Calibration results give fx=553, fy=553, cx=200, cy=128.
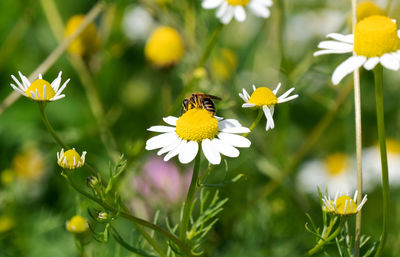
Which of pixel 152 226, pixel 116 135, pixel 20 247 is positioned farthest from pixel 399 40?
pixel 116 135

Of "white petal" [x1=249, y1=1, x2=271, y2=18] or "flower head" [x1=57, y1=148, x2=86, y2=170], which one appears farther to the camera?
"white petal" [x1=249, y1=1, x2=271, y2=18]

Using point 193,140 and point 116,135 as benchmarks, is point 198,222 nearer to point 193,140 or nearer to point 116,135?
point 193,140

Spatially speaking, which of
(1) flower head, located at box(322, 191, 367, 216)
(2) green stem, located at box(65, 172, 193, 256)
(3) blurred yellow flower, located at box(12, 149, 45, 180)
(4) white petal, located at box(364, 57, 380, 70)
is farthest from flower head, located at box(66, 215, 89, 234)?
(3) blurred yellow flower, located at box(12, 149, 45, 180)

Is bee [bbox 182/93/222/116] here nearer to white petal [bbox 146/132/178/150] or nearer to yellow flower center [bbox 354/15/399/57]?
white petal [bbox 146/132/178/150]

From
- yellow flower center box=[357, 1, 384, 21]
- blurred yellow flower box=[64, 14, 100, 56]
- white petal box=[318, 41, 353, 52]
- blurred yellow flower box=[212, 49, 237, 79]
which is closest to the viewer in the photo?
white petal box=[318, 41, 353, 52]

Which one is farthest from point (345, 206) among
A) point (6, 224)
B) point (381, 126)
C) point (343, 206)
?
point (6, 224)

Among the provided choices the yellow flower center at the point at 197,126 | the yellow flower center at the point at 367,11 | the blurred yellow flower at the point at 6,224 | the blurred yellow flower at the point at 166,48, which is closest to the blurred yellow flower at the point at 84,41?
the blurred yellow flower at the point at 166,48
